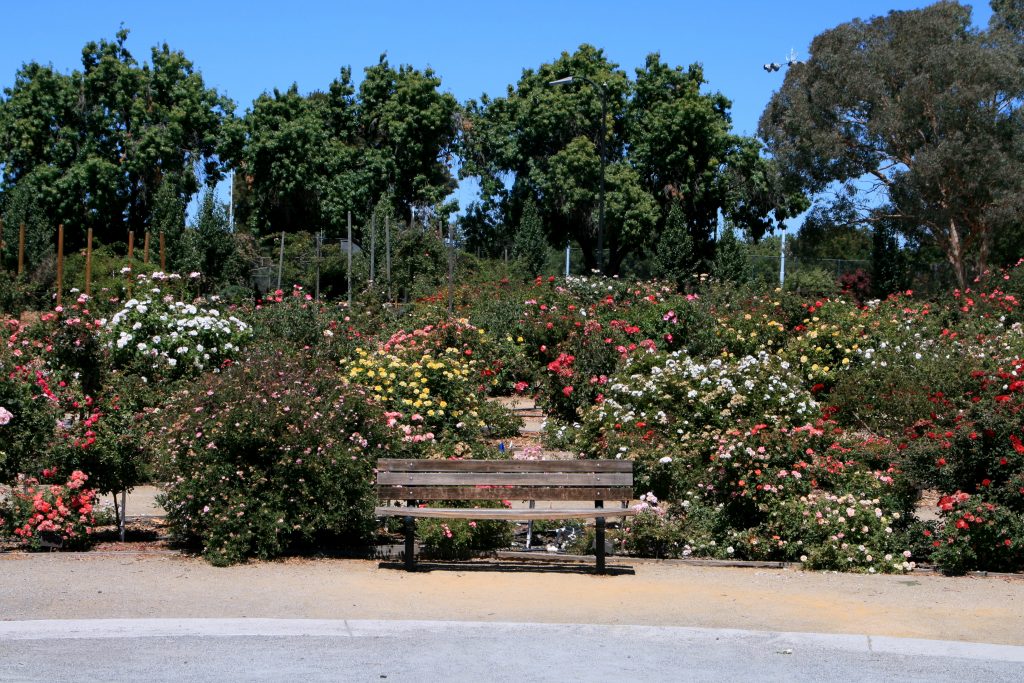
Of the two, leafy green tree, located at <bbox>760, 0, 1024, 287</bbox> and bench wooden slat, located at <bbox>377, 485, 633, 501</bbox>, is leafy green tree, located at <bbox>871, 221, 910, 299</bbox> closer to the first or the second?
leafy green tree, located at <bbox>760, 0, 1024, 287</bbox>

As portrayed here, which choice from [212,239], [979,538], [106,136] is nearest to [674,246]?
A: [212,239]

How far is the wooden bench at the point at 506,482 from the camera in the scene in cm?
840

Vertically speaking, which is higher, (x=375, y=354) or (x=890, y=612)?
(x=375, y=354)

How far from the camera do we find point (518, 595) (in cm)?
768

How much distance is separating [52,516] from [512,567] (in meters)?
3.49

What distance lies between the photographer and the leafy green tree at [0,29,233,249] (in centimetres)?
4447

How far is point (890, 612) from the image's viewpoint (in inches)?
286

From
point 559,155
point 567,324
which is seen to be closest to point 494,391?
point 567,324

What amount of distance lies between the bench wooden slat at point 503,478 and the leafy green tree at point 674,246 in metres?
34.5

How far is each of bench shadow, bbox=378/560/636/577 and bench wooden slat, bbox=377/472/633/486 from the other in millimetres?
611

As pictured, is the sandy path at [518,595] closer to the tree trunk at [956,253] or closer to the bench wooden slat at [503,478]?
the bench wooden slat at [503,478]

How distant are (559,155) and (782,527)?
36964 millimetres

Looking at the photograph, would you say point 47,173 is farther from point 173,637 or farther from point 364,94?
point 173,637

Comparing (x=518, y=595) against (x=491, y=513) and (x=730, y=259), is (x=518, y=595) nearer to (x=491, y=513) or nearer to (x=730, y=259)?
(x=491, y=513)
